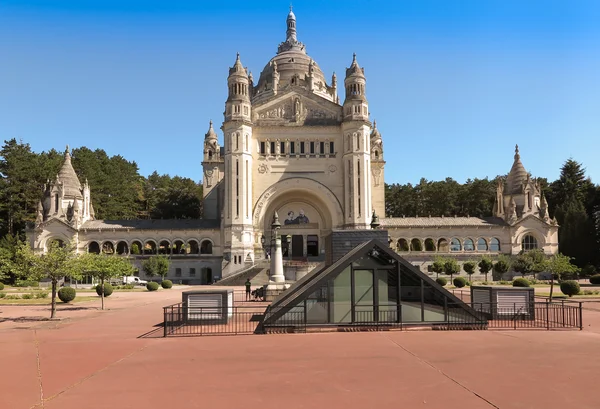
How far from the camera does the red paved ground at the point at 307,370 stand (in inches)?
439

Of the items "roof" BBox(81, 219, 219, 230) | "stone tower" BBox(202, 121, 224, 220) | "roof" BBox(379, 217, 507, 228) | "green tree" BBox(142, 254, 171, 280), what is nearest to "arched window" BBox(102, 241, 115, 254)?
"roof" BBox(81, 219, 219, 230)

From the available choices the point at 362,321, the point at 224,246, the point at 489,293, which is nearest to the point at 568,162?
the point at 224,246

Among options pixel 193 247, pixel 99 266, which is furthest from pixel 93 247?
pixel 99 266

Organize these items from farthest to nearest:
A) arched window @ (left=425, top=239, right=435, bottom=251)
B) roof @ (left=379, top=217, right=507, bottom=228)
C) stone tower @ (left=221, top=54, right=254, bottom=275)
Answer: arched window @ (left=425, top=239, right=435, bottom=251) → roof @ (left=379, top=217, right=507, bottom=228) → stone tower @ (left=221, top=54, right=254, bottom=275)

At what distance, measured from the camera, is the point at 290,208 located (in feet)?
244

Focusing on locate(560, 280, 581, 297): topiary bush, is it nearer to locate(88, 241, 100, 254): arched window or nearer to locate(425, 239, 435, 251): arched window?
locate(425, 239, 435, 251): arched window

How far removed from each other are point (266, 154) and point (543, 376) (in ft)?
196

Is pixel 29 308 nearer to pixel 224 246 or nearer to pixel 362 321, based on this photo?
pixel 362 321

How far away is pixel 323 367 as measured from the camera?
46.1 ft

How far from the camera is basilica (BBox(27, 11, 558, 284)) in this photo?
6712cm

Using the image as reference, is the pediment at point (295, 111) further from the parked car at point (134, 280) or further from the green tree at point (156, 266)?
the parked car at point (134, 280)

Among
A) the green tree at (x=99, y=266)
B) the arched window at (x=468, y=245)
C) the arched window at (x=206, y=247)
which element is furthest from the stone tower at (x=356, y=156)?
the green tree at (x=99, y=266)

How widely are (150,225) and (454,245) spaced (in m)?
41.5

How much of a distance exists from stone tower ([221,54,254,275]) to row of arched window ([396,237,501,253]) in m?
20.8
